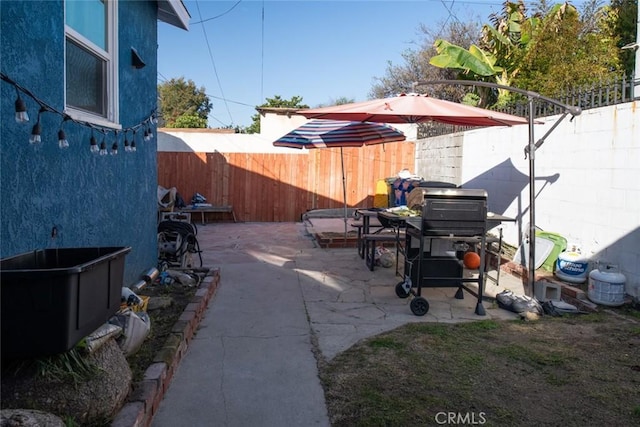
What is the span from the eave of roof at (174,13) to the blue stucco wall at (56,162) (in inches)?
19.8

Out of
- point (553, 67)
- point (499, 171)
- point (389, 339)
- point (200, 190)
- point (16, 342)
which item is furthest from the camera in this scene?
point (200, 190)

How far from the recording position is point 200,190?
1331 centimetres

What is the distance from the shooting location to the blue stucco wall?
2.96m

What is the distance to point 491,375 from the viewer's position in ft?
12.1

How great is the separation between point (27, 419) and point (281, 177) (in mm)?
11559

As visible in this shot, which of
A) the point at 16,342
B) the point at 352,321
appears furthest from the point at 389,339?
the point at 16,342

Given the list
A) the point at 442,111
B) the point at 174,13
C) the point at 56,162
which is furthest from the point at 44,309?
the point at 174,13

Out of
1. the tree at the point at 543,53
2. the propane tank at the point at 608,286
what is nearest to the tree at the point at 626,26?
the tree at the point at 543,53

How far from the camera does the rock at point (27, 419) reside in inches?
77.4

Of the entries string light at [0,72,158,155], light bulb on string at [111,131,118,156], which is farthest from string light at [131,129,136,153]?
light bulb on string at [111,131,118,156]

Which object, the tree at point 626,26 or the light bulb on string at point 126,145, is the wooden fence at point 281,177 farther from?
the light bulb on string at point 126,145

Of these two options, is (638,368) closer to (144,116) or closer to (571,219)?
(571,219)

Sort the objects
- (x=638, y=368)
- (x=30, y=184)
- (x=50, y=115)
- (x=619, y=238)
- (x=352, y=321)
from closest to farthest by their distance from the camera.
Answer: (x=30, y=184)
(x=50, y=115)
(x=638, y=368)
(x=352, y=321)
(x=619, y=238)

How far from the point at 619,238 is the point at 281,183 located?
9121 mm
